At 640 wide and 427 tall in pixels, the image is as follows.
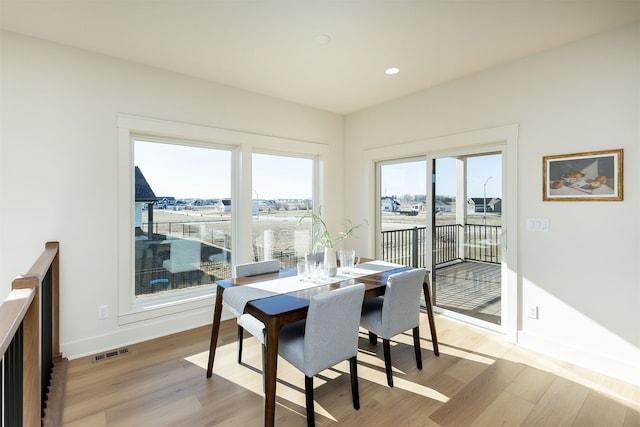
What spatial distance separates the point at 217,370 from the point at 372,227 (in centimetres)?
278

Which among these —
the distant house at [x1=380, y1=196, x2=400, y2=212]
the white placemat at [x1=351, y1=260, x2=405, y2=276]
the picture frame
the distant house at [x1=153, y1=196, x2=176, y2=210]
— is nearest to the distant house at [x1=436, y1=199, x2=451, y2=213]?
the distant house at [x1=380, y1=196, x2=400, y2=212]

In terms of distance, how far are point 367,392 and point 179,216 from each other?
262 centimetres

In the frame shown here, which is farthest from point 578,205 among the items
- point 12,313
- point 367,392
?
point 12,313

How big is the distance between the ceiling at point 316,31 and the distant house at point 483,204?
4.51 feet

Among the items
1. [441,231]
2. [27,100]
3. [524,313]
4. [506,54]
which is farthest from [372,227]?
[27,100]

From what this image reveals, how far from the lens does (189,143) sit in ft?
11.4

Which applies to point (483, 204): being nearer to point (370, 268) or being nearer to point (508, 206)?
point (508, 206)

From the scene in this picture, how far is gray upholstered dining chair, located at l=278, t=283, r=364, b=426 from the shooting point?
1837mm

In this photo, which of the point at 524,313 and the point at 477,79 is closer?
the point at 524,313

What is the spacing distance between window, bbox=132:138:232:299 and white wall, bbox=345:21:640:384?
306cm

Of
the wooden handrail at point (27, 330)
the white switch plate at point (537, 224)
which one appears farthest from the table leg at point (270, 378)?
the white switch plate at point (537, 224)

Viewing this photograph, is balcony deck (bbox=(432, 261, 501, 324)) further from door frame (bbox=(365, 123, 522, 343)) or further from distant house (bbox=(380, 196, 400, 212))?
distant house (bbox=(380, 196, 400, 212))

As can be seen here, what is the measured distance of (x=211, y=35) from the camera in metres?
2.53

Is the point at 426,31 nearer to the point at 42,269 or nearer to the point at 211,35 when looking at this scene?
the point at 211,35
